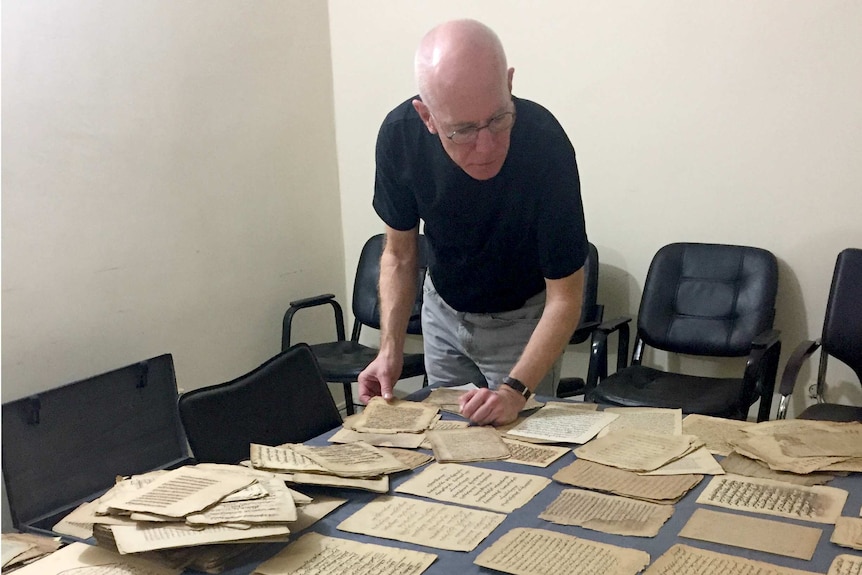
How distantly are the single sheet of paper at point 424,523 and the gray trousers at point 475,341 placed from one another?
2.43 ft

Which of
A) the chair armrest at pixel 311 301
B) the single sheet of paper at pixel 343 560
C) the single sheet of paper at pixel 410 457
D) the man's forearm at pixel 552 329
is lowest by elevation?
the single sheet of paper at pixel 343 560

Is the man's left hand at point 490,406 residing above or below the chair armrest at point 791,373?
above

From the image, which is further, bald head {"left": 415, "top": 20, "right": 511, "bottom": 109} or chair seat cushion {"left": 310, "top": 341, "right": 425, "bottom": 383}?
chair seat cushion {"left": 310, "top": 341, "right": 425, "bottom": 383}

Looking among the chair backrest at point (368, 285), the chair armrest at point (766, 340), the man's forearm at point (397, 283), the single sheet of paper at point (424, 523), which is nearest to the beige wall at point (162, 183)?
the chair backrest at point (368, 285)

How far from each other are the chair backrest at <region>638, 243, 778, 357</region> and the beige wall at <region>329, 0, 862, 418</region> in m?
0.12

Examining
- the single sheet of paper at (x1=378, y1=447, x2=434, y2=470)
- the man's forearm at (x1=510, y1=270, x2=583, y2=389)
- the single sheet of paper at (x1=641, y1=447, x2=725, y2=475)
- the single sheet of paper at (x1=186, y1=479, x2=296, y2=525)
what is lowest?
the single sheet of paper at (x1=641, y1=447, x2=725, y2=475)

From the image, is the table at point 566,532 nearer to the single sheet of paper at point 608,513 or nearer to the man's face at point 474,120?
the single sheet of paper at point 608,513

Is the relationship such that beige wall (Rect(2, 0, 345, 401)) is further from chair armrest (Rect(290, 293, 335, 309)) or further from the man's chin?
the man's chin

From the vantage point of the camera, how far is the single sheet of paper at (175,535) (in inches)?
45.5

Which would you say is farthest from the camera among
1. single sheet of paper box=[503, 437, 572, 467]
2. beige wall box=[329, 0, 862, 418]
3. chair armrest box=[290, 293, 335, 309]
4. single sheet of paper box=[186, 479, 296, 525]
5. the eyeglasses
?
chair armrest box=[290, 293, 335, 309]

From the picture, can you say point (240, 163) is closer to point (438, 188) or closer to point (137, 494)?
point (438, 188)

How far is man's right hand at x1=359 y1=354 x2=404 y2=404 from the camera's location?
195 cm

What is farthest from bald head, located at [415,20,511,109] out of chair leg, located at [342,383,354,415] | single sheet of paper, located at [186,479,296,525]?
chair leg, located at [342,383,354,415]

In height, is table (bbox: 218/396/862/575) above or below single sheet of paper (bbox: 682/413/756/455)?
below
